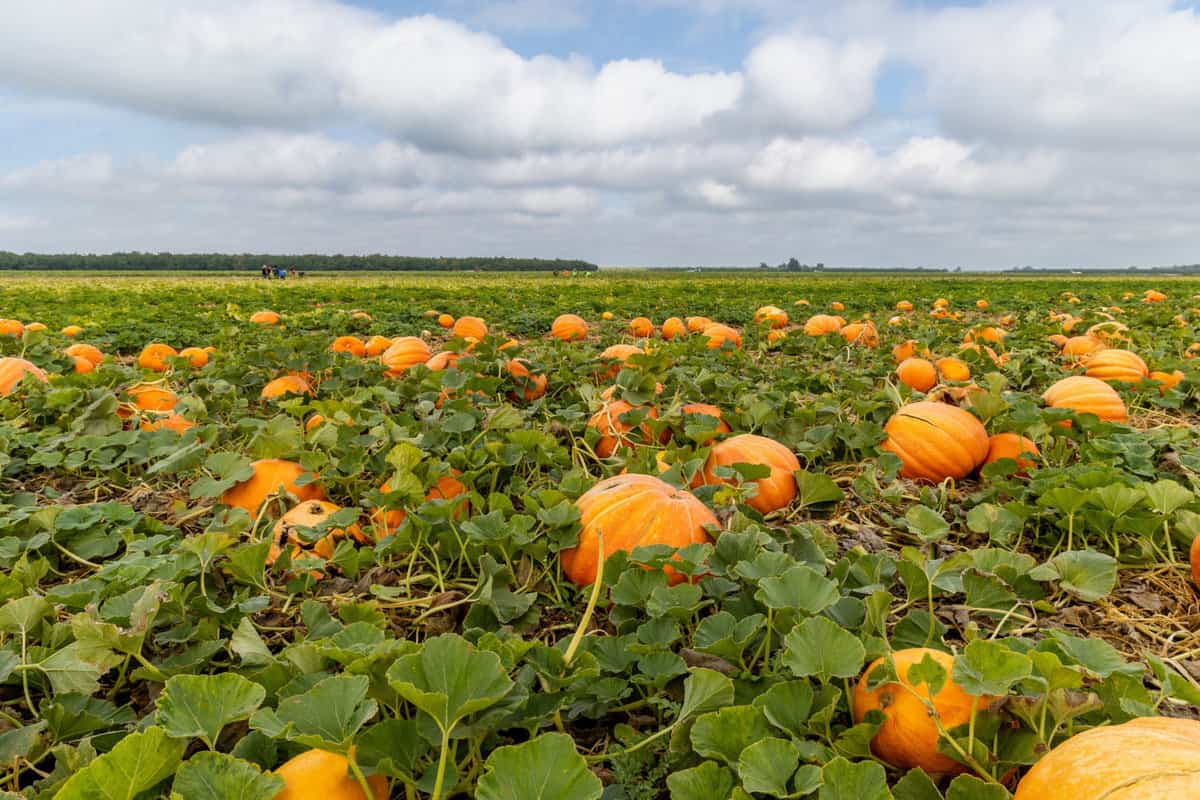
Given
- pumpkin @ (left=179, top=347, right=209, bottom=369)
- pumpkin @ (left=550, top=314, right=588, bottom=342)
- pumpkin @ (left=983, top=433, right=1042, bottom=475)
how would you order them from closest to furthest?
pumpkin @ (left=983, top=433, right=1042, bottom=475) < pumpkin @ (left=179, top=347, right=209, bottom=369) < pumpkin @ (left=550, top=314, right=588, bottom=342)

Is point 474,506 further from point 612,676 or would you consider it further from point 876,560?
point 876,560

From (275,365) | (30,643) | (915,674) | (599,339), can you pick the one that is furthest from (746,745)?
(599,339)

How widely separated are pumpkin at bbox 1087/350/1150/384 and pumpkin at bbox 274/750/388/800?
5.74 m

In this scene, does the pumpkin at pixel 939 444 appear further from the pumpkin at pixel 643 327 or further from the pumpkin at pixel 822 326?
the pumpkin at pixel 643 327

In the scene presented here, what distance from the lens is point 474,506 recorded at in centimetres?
254

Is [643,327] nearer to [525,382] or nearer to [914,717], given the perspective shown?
[525,382]

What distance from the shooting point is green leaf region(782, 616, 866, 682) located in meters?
1.42

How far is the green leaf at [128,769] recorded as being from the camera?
3.45 ft

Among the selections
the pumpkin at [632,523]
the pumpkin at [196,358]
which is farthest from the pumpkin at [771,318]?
the pumpkin at [632,523]

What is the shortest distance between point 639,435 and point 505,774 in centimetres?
253

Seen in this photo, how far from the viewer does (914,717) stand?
1.43 metres

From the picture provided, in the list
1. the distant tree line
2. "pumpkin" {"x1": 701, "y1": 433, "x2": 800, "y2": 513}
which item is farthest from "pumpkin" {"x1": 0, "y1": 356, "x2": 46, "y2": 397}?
the distant tree line

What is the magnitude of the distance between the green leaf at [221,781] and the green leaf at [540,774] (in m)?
0.37

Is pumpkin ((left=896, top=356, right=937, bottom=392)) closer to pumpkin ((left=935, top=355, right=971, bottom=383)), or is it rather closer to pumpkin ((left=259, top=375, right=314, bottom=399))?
pumpkin ((left=935, top=355, right=971, bottom=383))
